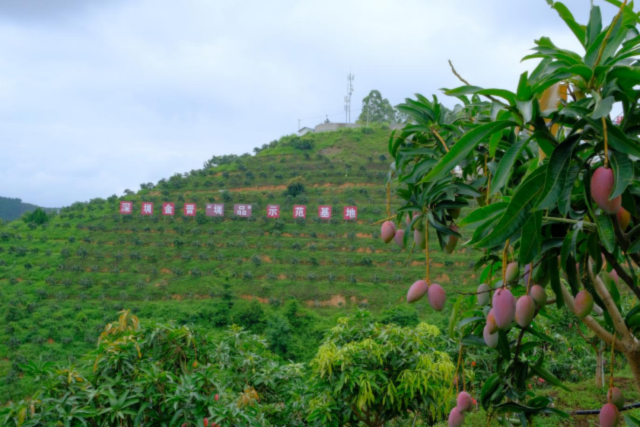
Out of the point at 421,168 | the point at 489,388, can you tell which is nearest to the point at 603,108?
the point at 421,168

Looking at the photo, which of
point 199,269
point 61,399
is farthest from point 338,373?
point 199,269

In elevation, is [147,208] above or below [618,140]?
above

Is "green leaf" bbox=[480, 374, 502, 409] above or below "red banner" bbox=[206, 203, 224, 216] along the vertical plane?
below

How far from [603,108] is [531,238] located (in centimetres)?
18

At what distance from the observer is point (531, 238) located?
0.66m

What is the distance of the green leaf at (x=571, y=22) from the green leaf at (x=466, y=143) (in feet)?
0.71

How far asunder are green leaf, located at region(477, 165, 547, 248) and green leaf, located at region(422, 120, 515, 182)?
77 mm

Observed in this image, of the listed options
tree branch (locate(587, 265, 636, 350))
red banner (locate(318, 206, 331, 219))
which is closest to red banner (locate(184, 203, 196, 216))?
red banner (locate(318, 206, 331, 219))

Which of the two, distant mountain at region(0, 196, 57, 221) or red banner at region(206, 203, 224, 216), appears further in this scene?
distant mountain at region(0, 196, 57, 221)

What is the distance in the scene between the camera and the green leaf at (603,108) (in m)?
0.56

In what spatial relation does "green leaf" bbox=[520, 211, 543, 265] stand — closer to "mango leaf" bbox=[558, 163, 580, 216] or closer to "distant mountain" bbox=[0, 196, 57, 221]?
"mango leaf" bbox=[558, 163, 580, 216]

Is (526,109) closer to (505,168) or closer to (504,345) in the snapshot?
(505,168)

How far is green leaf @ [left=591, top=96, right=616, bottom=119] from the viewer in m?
0.56

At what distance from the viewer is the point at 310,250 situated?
43.7 feet
